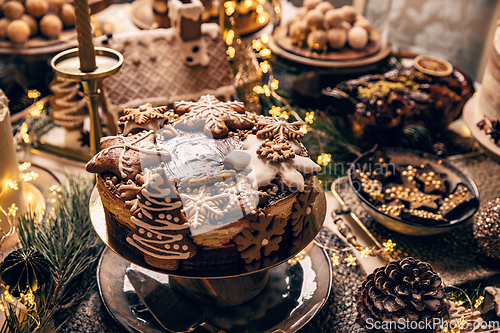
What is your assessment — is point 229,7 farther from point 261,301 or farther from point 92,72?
point 261,301

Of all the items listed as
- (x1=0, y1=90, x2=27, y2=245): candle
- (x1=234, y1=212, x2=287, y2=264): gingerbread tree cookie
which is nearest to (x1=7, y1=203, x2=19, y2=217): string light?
(x1=0, y1=90, x2=27, y2=245): candle

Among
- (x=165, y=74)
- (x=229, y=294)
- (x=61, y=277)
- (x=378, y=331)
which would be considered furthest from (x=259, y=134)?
(x=165, y=74)

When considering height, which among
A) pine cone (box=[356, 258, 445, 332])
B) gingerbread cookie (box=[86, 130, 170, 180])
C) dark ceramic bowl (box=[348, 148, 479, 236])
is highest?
gingerbread cookie (box=[86, 130, 170, 180])

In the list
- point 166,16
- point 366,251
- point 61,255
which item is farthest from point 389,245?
point 166,16

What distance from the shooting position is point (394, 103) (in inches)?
62.5

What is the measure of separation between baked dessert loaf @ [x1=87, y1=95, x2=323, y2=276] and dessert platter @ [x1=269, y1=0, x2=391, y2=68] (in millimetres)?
1018

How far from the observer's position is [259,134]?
37.1 inches

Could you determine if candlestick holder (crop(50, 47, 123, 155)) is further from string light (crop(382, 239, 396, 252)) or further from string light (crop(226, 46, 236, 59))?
string light (crop(382, 239, 396, 252))

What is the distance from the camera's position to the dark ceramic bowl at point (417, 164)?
1.23 m

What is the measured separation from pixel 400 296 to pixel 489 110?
2.38 ft

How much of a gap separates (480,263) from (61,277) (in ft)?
3.99

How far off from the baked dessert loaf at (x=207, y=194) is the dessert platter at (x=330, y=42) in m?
1.02

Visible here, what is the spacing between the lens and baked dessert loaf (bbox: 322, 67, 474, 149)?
157 centimetres

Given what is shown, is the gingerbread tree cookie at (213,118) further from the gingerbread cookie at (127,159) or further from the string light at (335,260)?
the string light at (335,260)
